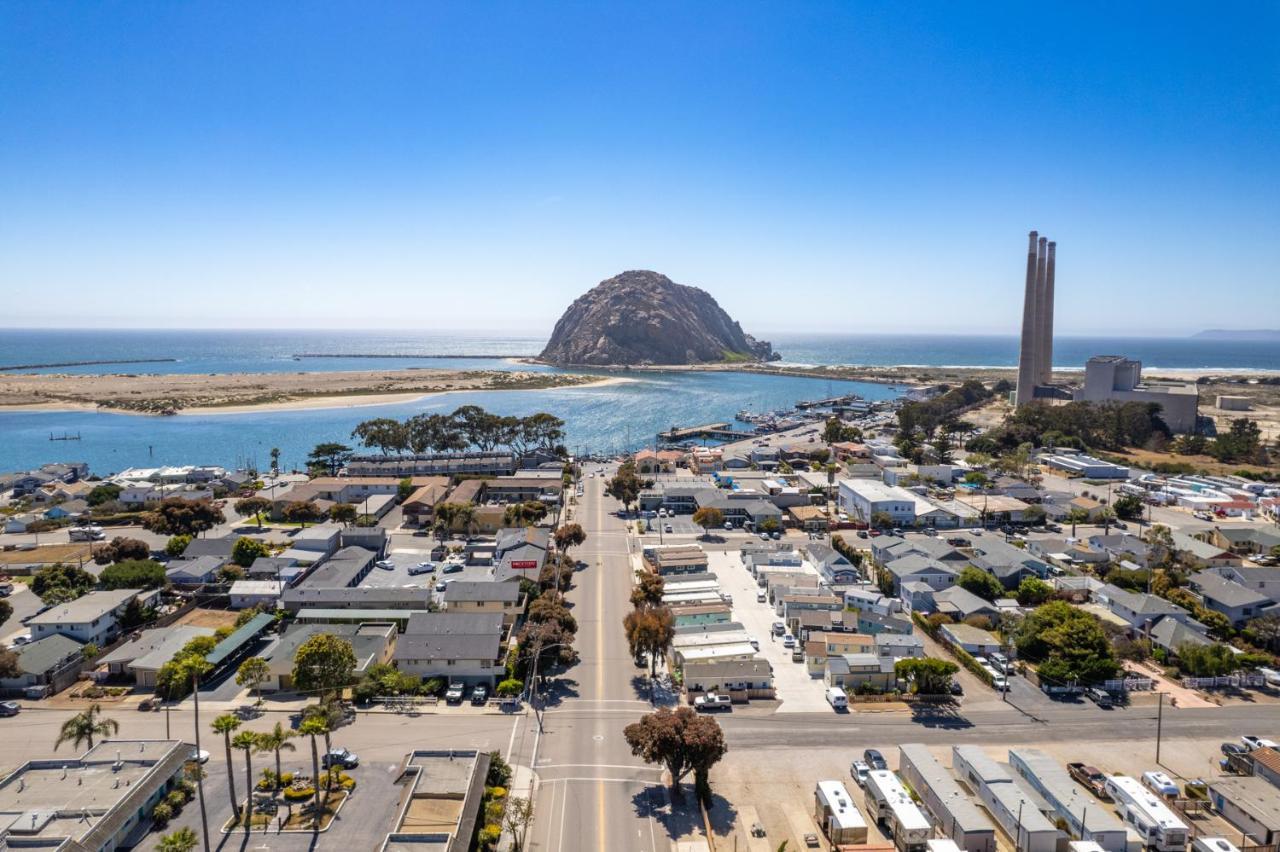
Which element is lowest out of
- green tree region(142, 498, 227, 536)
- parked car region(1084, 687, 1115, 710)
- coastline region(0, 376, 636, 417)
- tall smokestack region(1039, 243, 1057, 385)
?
parked car region(1084, 687, 1115, 710)

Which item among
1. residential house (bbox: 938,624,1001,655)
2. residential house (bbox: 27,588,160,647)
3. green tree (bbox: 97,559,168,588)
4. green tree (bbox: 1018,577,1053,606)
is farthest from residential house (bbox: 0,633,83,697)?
green tree (bbox: 1018,577,1053,606)

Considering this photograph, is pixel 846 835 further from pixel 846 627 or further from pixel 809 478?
pixel 809 478

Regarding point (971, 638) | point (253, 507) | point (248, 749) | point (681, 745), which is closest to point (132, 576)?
point (253, 507)

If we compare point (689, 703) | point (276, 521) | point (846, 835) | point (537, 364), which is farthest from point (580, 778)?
point (537, 364)

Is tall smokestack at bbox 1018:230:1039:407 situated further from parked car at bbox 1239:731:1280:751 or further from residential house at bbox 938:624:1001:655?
parked car at bbox 1239:731:1280:751

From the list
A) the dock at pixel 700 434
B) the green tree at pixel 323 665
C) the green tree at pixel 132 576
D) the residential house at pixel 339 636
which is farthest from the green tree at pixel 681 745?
the dock at pixel 700 434
